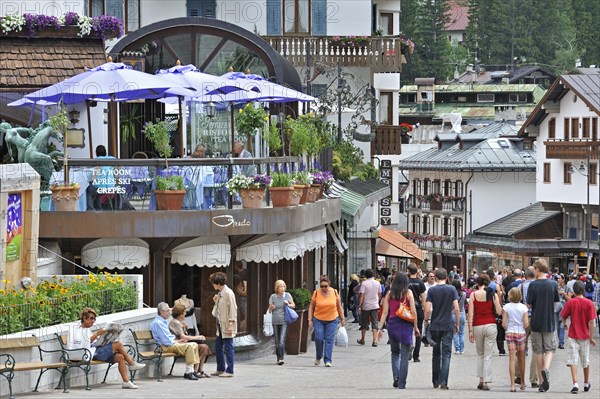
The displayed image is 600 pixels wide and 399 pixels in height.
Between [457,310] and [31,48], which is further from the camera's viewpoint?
[31,48]

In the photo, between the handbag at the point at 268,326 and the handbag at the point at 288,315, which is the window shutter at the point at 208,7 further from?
the handbag at the point at 288,315

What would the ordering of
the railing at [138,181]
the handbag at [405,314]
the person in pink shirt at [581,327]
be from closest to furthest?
the handbag at [405,314]
the person in pink shirt at [581,327]
the railing at [138,181]

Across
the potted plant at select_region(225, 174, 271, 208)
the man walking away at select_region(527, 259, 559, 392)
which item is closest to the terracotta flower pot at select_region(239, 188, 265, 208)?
the potted plant at select_region(225, 174, 271, 208)

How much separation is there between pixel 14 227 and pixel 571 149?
6068cm

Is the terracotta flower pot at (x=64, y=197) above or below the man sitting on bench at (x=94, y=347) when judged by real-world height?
above

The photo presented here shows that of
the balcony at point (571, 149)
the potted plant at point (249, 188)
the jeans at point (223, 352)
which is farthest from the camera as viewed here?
the balcony at point (571, 149)

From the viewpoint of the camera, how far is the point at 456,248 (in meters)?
110

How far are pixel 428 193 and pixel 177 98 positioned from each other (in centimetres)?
7748

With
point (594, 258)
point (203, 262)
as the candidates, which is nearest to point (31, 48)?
point (203, 262)

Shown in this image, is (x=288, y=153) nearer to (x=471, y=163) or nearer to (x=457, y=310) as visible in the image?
(x=457, y=310)

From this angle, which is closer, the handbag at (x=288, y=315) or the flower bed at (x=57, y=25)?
the handbag at (x=288, y=315)

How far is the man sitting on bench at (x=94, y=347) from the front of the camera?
2436 centimetres

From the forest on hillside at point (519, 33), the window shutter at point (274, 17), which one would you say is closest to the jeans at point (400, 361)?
the window shutter at point (274, 17)

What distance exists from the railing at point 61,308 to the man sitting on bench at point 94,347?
1.43ft
